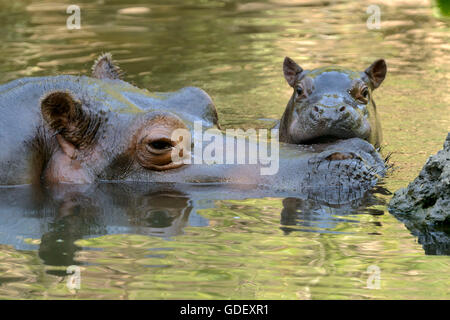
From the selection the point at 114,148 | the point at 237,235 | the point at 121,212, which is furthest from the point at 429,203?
the point at 114,148

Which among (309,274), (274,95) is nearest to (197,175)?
(309,274)

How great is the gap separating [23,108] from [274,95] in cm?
478

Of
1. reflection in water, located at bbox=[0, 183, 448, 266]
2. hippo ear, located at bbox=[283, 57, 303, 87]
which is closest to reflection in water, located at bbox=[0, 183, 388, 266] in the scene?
reflection in water, located at bbox=[0, 183, 448, 266]

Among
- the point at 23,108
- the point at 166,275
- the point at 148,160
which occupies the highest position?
the point at 23,108

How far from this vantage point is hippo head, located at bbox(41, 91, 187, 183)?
550 centimetres

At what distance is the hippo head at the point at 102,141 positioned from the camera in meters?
5.50

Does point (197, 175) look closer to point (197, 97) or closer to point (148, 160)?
point (148, 160)

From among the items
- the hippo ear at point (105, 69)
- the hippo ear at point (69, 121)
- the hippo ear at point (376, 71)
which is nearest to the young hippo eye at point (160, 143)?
the hippo ear at point (69, 121)

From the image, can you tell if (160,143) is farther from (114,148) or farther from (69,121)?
(69,121)

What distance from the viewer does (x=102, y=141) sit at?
5.67 m

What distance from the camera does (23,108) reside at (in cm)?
569

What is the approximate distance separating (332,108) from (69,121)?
6.65 feet

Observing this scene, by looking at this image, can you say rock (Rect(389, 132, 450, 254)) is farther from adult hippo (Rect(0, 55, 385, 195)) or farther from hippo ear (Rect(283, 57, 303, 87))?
hippo ear (Rect(283, 57, 303, 87))

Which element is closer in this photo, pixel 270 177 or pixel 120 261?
pixel 120 261
